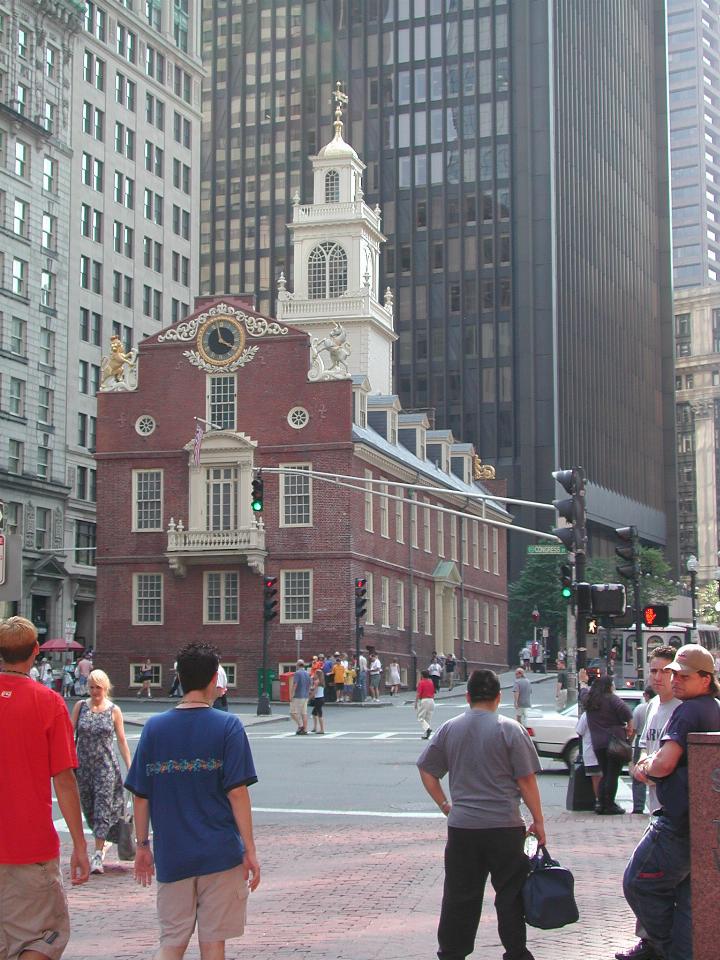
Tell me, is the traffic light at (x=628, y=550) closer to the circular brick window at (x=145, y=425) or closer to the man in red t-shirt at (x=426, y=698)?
the man in red t-shirt at (x=426, y=698)

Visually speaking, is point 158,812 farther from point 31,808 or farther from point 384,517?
point 384,517

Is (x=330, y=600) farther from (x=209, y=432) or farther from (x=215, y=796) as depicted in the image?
(x=215, y=796)

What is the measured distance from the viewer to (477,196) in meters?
108

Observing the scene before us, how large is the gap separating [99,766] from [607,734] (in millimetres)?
6867

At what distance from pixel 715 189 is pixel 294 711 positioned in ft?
546

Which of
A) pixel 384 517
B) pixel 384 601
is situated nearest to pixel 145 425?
pixel 384 517

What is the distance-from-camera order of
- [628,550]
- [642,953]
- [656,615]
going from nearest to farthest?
1. [642,953]
2. [628,550]
3. [656,615]

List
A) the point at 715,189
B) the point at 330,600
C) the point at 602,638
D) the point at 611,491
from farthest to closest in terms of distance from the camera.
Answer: the point at 715,189, the point at 611,491, the point at 602,638, the point at 330,600

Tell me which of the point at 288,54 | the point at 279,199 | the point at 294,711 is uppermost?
the point at 288,54

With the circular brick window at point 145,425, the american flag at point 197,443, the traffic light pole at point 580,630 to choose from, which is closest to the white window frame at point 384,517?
the american flag at point 197,443

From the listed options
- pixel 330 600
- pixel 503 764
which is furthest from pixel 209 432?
pixel 503 764

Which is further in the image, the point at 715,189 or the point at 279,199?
the point at 715,189

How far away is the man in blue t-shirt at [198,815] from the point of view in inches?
272

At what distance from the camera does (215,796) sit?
7.02 meters
